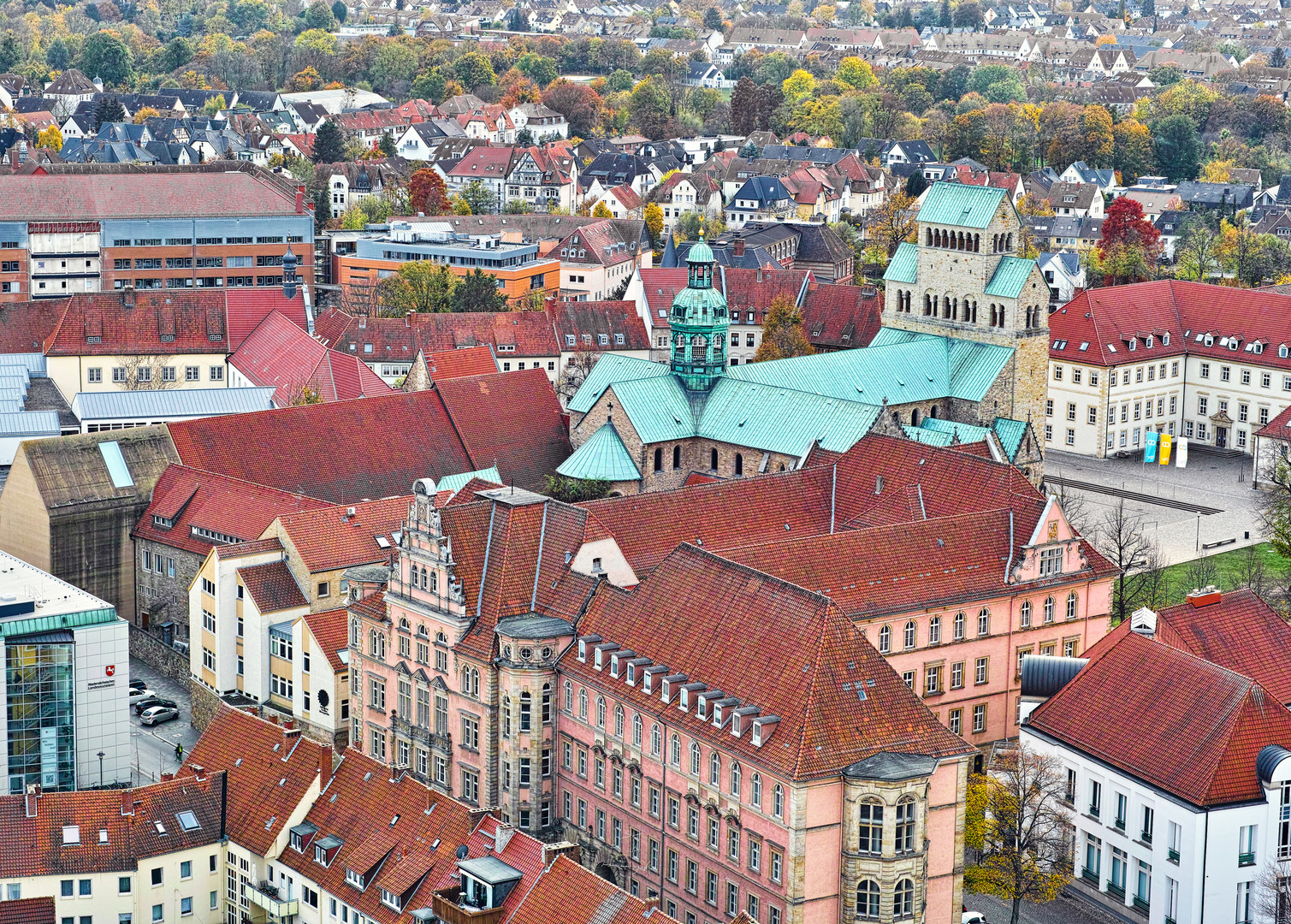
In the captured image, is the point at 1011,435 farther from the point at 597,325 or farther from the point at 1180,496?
the point at 597,325

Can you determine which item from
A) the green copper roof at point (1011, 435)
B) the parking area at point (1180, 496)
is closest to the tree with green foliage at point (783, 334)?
the parking area at point (1180, 496)

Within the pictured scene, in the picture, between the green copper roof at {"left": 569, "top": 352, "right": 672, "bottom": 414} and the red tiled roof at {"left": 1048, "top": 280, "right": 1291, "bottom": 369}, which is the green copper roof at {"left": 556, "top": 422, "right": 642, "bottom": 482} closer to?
the green copper roof at {"left": 569, "top": 352, "right": 672, "bottom": 414}

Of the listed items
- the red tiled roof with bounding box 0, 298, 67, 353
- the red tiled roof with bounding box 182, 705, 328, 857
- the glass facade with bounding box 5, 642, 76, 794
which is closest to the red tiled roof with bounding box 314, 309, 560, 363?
the red tiled roof with bounding box 0, 298, 67, 353

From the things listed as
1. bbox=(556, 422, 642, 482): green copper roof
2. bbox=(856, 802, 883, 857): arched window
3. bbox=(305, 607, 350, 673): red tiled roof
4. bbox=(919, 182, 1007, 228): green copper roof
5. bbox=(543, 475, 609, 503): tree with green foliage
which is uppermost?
bbox=(919, 182, 1007, 228): green copper roof

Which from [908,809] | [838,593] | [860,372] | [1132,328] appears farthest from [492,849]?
[1132,328]

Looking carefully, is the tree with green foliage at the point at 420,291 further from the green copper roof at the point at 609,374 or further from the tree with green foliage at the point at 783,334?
the green copper roof at the point at 609,374

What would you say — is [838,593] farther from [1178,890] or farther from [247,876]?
[247,876]

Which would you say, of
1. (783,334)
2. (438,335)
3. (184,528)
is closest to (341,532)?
(184,528)
